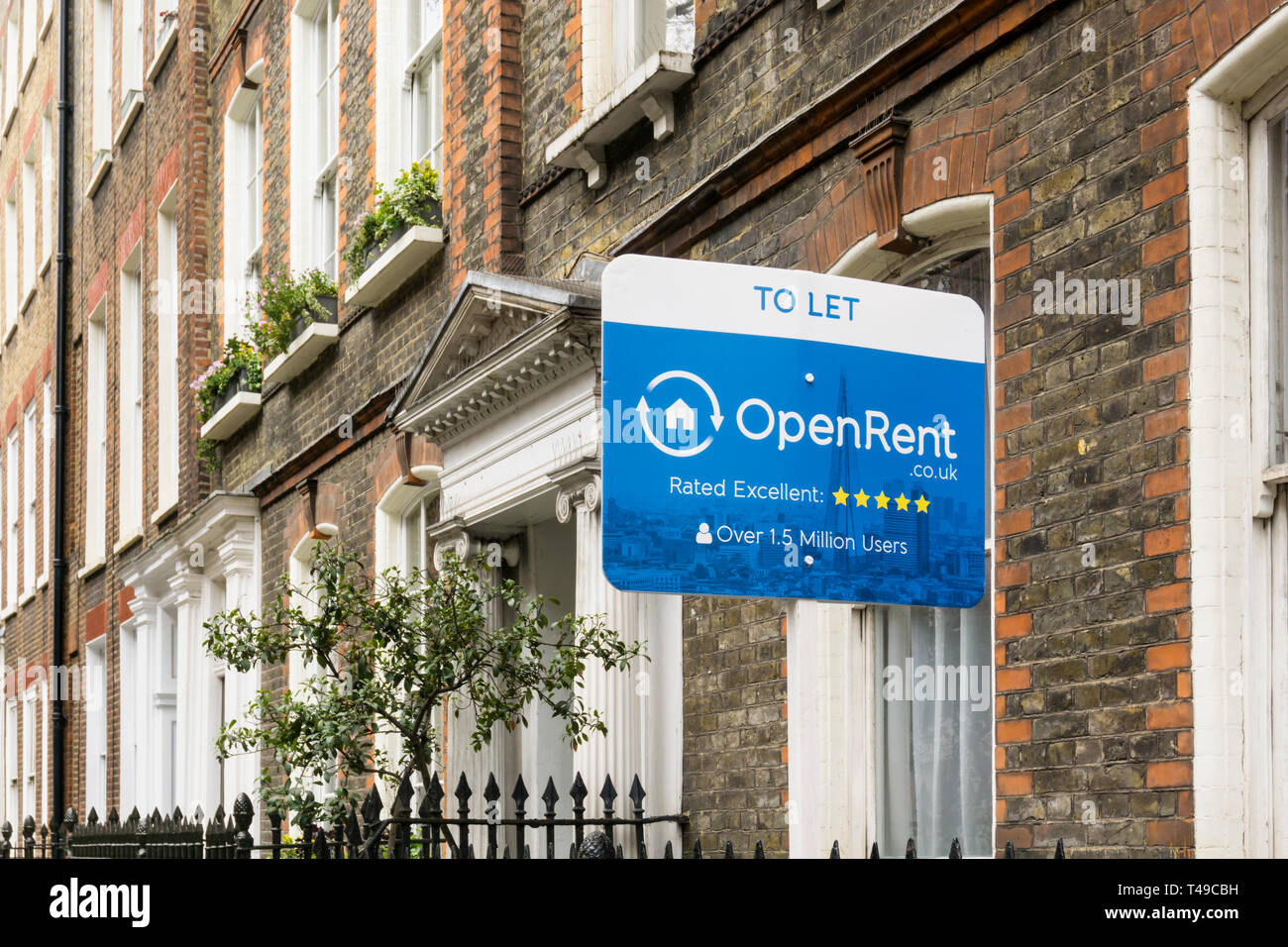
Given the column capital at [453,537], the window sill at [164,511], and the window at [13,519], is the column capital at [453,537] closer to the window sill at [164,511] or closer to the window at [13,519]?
the window sill at [164,511]

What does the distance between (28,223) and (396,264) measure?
58.8ft

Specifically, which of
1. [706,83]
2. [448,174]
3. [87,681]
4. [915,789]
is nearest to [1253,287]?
[915,789]

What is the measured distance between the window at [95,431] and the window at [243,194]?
5550mm

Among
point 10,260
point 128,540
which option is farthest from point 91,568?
point 10,260

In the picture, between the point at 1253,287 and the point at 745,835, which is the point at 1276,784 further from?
the point at 745,835

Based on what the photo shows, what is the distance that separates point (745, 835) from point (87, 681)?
16.2 m

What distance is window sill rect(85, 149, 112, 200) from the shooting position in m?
22.2

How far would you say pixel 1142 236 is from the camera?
221 inches

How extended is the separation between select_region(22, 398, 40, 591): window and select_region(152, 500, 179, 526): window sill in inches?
288

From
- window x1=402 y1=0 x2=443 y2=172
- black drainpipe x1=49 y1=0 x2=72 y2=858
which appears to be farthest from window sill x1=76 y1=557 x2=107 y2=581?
window x1=402 y1=0 x2=443 y2=172

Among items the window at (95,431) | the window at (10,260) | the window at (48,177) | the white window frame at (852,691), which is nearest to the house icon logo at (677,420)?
the white window frame at (852,691)

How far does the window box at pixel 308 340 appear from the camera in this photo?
13.6 metres
